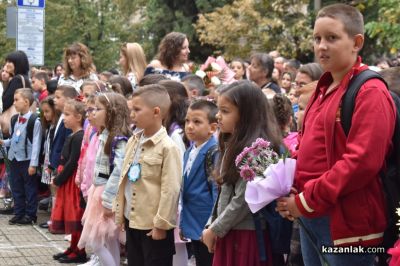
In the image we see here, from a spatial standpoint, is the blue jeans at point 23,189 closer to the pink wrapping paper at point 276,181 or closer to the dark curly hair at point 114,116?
the dark curly hair at point 114,116

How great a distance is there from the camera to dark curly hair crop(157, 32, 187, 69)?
8664mm

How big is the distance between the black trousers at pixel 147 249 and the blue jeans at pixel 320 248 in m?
1.96

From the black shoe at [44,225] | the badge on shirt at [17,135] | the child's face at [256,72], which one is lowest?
the black shoe at [44,225]

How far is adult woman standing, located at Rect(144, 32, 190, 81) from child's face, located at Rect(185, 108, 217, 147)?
3056 mm

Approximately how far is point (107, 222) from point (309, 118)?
140 inches

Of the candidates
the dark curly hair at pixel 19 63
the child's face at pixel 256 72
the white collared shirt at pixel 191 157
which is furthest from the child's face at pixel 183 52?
the dark curly hair at pixel 19 63

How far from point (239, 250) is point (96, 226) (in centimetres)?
251

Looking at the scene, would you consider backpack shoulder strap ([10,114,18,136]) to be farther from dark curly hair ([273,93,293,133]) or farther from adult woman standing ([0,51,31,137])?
dark curly hair ([273,93,293,133])

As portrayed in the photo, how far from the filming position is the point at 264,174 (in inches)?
151

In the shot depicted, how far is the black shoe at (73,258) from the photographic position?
7.88 m

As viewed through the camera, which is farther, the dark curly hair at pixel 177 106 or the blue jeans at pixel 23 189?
the blue jeans at pixel 23 189

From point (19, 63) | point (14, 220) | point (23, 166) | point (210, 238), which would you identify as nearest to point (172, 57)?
point (23, 166)

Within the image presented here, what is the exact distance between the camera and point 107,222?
6.94 meters

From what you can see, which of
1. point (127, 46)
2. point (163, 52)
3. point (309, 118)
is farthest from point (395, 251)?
point (127, 46)
